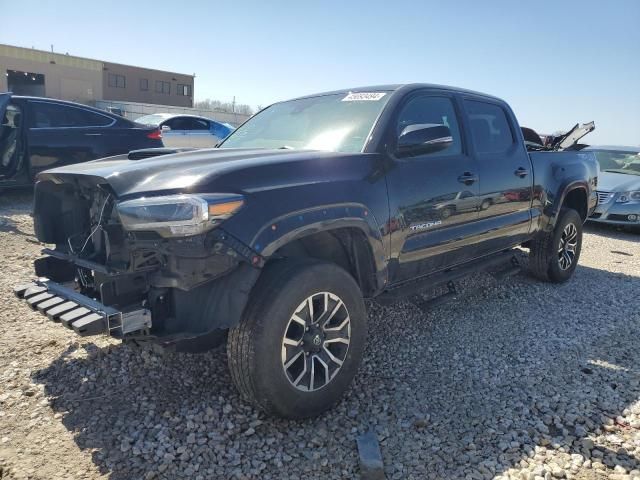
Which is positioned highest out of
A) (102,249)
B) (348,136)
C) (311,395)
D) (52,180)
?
(348,136)

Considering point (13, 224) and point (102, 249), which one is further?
point (13, 224)

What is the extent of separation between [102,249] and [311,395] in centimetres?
146

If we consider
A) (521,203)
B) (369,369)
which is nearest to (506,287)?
(521,203)

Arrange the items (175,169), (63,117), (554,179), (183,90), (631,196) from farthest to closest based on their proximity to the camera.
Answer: (183,90)
(631,196)
(63,117)
(554,179)
(175,169)

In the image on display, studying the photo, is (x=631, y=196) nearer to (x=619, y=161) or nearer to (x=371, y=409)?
(x=619, y=161)

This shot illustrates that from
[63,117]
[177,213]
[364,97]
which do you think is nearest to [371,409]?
[177,213]

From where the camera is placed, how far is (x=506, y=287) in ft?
18.4

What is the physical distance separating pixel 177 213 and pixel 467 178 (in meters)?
2.48

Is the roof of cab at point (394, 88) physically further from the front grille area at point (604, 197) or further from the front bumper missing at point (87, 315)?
the front grille area at point (604, 197)

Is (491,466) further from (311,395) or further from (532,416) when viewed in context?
(311,395)

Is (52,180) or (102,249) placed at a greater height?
(52,180)

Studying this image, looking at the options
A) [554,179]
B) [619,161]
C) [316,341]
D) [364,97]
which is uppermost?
[364,97]

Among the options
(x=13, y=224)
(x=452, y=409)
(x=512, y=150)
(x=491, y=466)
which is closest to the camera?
(x=491, y=466)

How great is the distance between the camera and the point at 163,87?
51.3 meters
